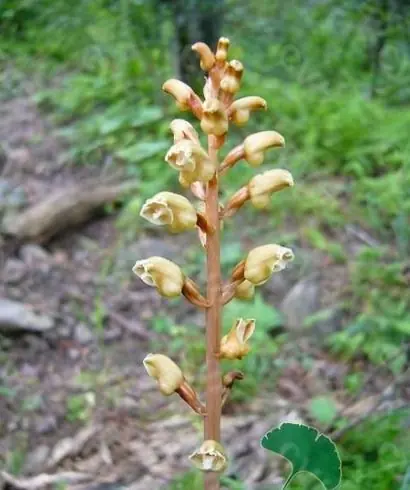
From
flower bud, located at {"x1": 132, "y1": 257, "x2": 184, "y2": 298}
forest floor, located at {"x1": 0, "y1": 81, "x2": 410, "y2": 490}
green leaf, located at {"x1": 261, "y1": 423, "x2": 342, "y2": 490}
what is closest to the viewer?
green leaf, located at {"x1": 261, "y1": 423, "x2": 342, "y2": 490}

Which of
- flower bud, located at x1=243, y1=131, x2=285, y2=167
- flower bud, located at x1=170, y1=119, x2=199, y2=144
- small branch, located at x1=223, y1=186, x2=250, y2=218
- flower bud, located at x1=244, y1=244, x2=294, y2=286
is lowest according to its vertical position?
flower bud, located at x1=244, y1=244, x2=294, y2=286

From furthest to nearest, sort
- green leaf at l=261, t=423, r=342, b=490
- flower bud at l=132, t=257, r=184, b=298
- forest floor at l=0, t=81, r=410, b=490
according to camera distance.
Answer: forest floor at l=0, t=81, r=410, b=490 → flower bud at l=132, t=257, r=184, b=298 → green leaf at l=261, t=423, r=342, b=490

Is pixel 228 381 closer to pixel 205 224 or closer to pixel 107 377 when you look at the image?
pixel 205 224

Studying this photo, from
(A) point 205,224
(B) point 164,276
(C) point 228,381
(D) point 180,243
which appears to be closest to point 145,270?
(B) point 164,276

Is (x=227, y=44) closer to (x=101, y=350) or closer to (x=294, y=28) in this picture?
(x=101, y=350)

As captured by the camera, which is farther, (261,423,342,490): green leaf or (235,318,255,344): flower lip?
(235,318,255,344): flower lip

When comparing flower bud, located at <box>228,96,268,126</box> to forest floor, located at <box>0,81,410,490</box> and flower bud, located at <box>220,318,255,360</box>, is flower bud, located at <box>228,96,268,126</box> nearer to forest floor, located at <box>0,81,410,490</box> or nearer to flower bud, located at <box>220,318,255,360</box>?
flower bud, located at <box>220,318,255,360</box>

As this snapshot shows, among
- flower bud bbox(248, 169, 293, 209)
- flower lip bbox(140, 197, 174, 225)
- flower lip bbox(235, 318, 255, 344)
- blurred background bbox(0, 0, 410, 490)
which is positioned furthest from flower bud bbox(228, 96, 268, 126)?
blurred background bbox(0, 0, 410, 490)
